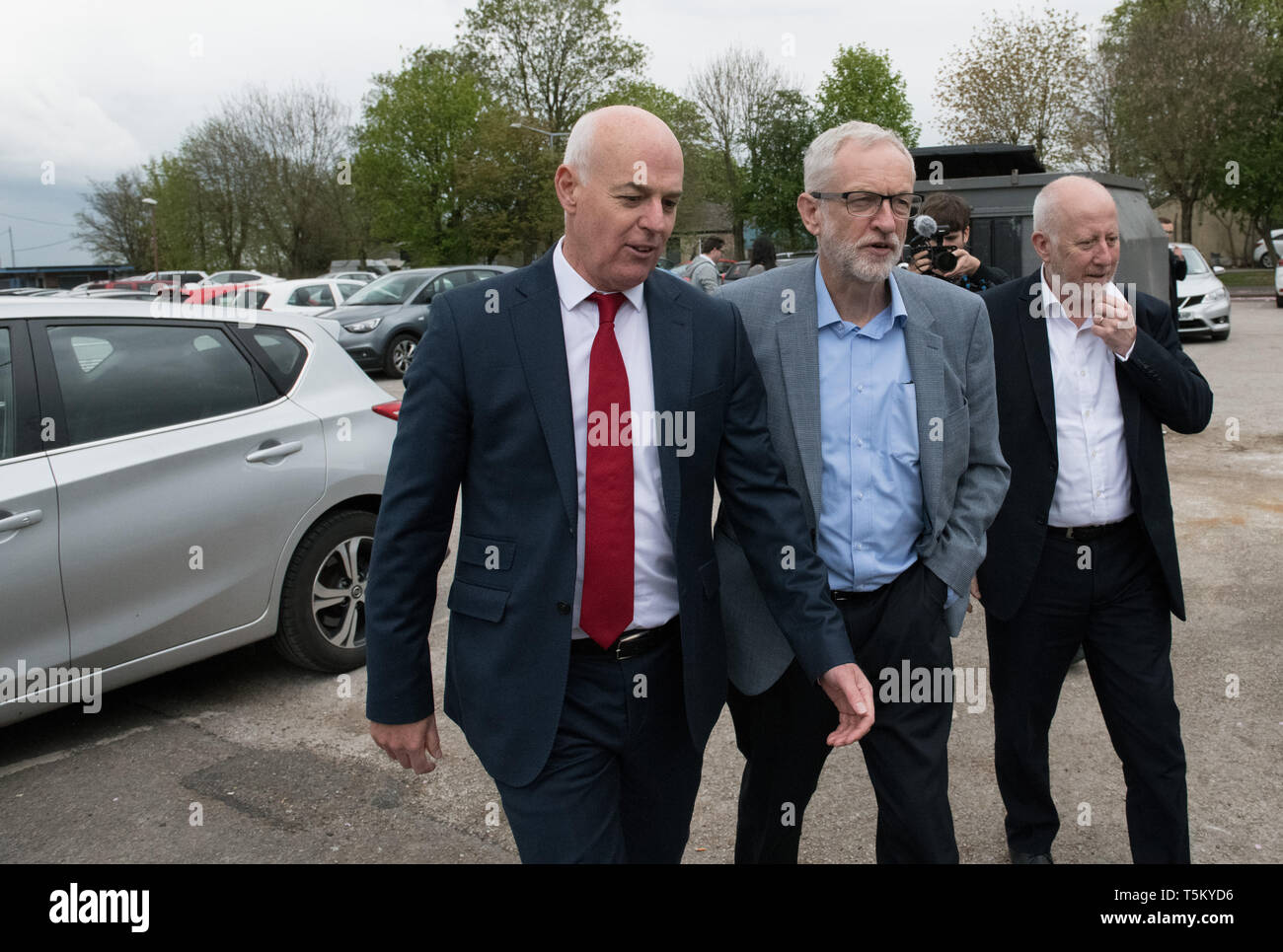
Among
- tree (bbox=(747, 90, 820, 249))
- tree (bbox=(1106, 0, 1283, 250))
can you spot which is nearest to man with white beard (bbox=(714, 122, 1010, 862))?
tree (bbox=(1106, 0, 1283, 250))

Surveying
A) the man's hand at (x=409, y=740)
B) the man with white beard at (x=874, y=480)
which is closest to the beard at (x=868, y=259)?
the man with white beard at (x=874, y=480)

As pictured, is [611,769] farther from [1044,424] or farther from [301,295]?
[301,295]

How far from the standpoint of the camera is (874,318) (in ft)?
8.68

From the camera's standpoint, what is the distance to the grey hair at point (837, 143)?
2516 mm

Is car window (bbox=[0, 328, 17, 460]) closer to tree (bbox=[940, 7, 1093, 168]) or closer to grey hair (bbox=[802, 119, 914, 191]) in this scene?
grey hair (bbox=[802, 119, 914, 191])

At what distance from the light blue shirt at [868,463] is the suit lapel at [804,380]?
43mm

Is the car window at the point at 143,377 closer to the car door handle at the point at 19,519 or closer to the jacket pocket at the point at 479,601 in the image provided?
the car door handle at the point at 19,519

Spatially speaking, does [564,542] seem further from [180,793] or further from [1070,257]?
[180,793]

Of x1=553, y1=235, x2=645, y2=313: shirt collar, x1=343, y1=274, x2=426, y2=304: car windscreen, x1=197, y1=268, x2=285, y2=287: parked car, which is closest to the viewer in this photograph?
x1=553, y1=235, x2=645, y2=313: shirt collar

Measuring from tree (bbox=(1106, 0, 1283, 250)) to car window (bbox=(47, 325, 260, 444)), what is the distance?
40.4m

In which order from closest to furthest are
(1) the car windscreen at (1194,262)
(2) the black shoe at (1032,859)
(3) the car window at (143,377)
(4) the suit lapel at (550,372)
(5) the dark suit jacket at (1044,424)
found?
(4) the suit lapel at (550,372), (5) the dark suit jacket at (1044,424), (2) the black shoe at (1032,859), (3) the car window at (143,377), (1) the car windscreen at (1194,262)

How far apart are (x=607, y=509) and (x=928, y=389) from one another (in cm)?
90

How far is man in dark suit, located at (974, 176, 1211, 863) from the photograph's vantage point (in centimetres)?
293

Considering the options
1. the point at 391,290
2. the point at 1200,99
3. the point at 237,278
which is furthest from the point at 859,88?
the point at 391,290
